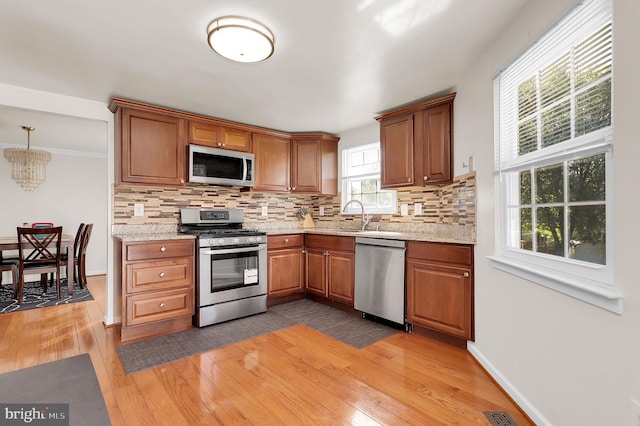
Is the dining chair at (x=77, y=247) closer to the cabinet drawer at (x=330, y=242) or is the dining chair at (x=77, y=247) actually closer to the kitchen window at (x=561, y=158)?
the cabinet drawer at (x=330, y=242)

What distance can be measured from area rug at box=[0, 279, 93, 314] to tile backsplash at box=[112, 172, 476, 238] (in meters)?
1.68

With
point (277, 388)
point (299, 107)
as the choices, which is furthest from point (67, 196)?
point (277, 388)

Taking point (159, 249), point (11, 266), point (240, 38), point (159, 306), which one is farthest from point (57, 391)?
point (11, 266)

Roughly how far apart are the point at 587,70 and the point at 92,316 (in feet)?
14.9

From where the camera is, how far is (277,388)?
6.51ft

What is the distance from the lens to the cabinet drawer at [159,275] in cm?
277

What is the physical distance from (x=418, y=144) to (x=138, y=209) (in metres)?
3.04

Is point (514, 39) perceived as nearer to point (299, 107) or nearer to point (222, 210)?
point (299, 107)

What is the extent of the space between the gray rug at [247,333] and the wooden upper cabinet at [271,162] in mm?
1558

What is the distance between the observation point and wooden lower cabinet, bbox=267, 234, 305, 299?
3.70m

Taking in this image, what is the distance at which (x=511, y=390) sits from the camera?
184cm

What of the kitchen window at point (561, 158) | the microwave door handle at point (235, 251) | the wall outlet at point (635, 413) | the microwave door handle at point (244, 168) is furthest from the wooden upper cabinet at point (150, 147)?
the wall outlet at point (635, 413)

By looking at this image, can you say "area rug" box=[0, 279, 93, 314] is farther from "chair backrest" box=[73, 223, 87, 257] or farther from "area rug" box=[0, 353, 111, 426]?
"area rug" box=[0, 353, 111, 426]

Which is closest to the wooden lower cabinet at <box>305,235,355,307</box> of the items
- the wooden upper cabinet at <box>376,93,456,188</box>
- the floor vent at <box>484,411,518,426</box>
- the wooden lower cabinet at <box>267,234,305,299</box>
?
the wooden lower cabinet at <box>267,234,305,299</box>
